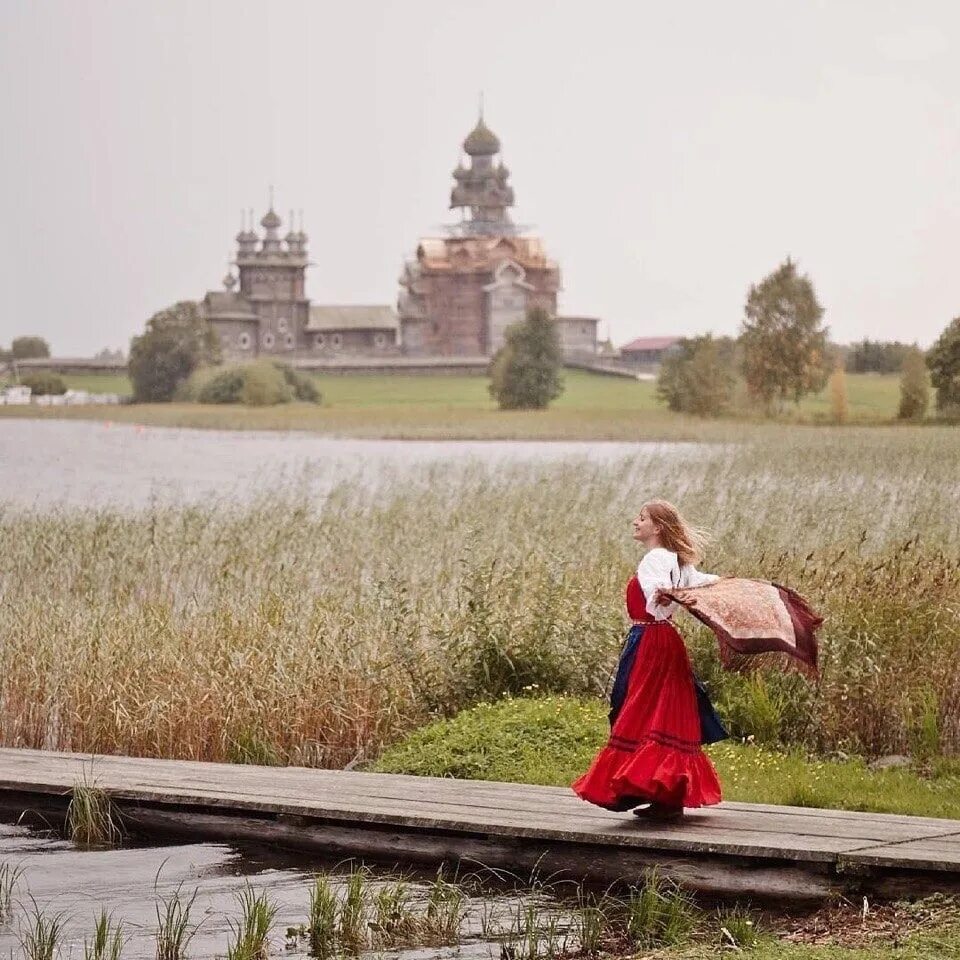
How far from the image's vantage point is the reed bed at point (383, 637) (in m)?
9.16

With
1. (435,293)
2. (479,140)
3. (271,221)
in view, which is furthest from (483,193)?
(271,221)

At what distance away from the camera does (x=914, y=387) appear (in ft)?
70.6

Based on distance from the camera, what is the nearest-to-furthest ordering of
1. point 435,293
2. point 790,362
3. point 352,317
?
point 790,362 < point 352,317 < point 435,293

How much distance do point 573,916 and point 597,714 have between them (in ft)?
9.25

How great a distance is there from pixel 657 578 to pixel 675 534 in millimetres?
203

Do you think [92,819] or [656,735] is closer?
[656,735]

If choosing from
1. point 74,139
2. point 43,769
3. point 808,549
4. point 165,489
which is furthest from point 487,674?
point 74,139

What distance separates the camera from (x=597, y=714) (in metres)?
8.92

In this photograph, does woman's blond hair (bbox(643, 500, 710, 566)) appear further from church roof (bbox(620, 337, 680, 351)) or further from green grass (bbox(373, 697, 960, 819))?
church roof (bbox(620, 337, 680, 351))

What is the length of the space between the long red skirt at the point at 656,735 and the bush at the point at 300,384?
4563 centimetres

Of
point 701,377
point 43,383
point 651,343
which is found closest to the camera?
point 701,377

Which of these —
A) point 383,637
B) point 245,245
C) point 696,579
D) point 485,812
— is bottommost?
point 485,812

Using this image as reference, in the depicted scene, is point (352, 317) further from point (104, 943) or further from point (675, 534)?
point (104, 943)

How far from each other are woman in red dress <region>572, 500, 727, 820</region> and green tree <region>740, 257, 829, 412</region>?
20702 mm
